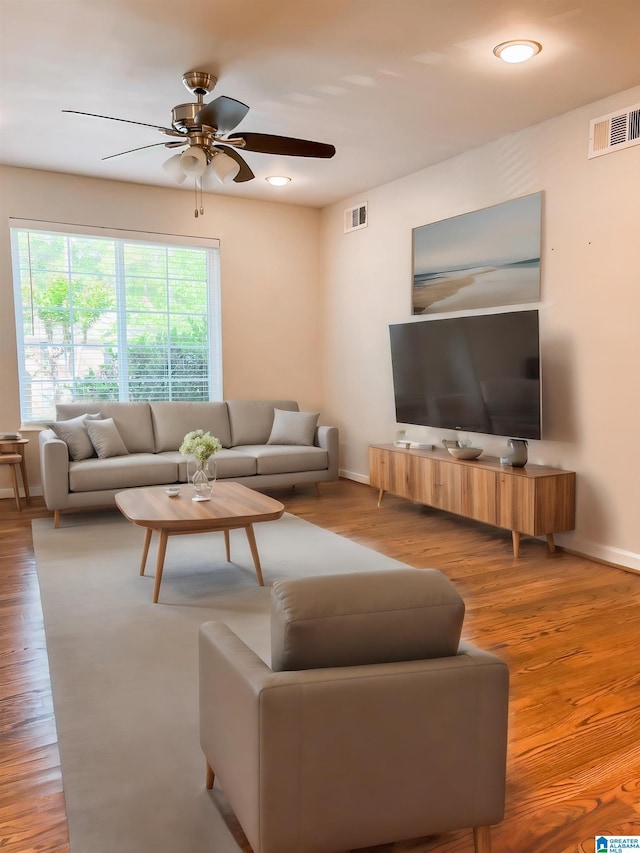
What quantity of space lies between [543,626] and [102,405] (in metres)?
4.26

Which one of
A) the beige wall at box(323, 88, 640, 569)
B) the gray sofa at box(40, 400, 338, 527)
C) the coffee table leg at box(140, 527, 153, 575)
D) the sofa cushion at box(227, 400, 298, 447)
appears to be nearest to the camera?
the coffee table leg at box(140, 527, 153, 575)

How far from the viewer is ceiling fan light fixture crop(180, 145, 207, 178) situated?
3639 millimetres

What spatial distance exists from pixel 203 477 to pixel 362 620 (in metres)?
2.74

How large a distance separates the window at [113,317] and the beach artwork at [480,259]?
7.48ft

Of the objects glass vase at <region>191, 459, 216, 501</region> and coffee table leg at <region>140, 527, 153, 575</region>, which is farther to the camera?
glass vase at <region>191, 459, 216, 501</region>

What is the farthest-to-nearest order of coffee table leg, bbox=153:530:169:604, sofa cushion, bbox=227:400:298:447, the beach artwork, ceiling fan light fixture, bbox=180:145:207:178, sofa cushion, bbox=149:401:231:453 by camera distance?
sofa cushion, bbox=227:400:298:447 < sofa cushion, bbox=149:401:231:453 < the beach artwork < ceiling fan light fixture, bbox=180:145:207:178 < coffee table leg, bbox=153:530:169:604

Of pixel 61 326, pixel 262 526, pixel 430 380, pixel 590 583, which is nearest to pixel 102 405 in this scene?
pixel 61 326

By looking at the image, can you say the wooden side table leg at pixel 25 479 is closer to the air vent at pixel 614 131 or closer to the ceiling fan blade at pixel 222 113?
the ceiling fan blade at pixel 222 113

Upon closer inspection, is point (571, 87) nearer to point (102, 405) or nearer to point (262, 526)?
point (262, 526)

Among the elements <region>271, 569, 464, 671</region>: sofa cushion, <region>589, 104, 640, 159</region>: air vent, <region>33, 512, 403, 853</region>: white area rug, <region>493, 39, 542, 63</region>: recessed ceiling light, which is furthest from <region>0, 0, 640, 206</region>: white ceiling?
<region>33, 512, 403, 853</region>: white area rug

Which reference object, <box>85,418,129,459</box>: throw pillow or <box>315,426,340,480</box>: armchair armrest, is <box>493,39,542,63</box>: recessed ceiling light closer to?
<box>315,426,340,480</box>: armchair armrest

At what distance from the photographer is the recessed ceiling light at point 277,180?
19.8ft

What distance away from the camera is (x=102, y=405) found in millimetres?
5992

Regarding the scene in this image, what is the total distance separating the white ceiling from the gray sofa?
88.2 inches
